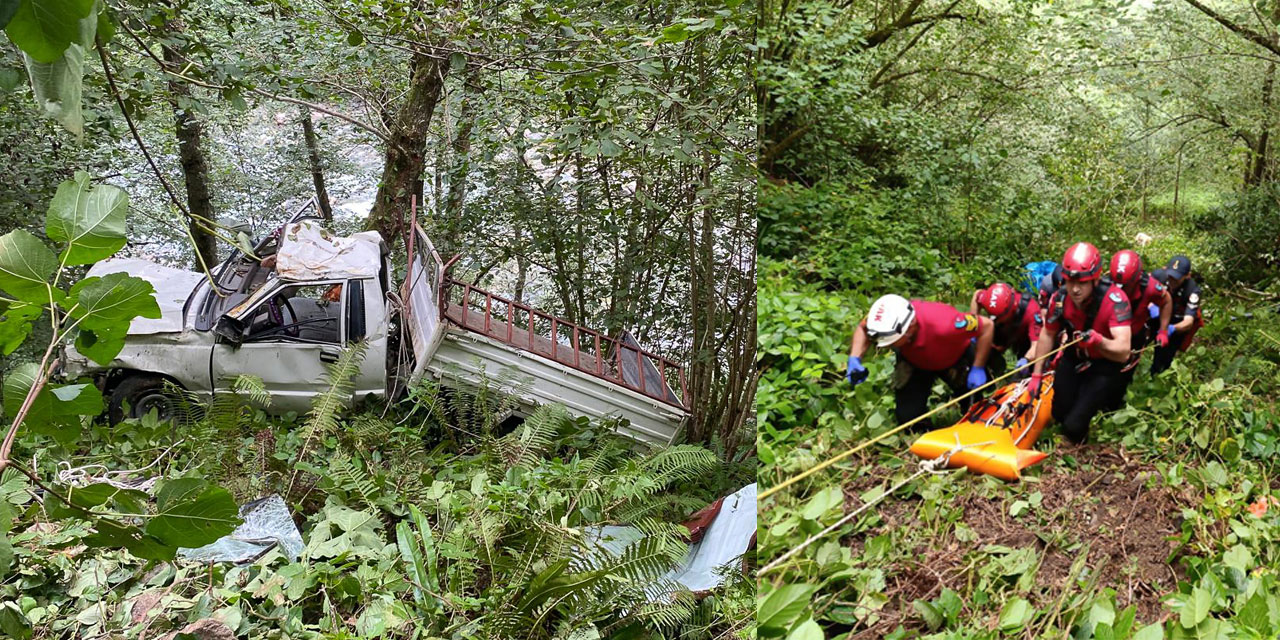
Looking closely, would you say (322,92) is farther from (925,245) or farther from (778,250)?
(925,245)

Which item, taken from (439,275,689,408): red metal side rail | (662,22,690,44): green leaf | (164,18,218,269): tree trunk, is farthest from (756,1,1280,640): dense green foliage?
(164,18,218,269): tree trunk

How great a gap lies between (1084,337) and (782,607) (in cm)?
48

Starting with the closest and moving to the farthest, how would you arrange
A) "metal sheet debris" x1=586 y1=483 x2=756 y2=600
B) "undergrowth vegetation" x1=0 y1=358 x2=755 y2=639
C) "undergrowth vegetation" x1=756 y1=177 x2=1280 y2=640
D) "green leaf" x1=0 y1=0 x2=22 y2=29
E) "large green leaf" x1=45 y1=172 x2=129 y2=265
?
"green leaf" x1=0 y1=0 x2=22 y2=29, "large green leaf" x1=45 y1=172 x2=129 y2=265, "undergrowth vegetation" x1=756 y1=177 x2=1280 y2=640, "undergrowth vegetation" x1=0 y1=358 x2=755 y2=639, "metal sheet debris" x1=586 y1=483 x2=756 y2=600

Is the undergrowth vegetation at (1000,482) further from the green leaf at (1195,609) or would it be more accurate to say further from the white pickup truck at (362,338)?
the white pickup truck at (362,338)

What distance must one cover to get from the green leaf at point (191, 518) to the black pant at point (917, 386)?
0.76m

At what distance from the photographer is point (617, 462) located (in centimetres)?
155

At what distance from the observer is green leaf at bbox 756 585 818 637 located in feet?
3.06

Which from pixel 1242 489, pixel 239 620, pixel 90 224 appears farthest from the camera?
pixel 239 620

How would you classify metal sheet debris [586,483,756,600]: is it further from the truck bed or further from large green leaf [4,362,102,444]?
large green leaf [4,362,102,444]

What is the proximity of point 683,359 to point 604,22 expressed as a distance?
2.26ft

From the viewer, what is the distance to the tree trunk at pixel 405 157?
1.60 meters

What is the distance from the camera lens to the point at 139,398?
1513 mm

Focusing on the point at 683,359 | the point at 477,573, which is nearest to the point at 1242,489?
the point at 683,359

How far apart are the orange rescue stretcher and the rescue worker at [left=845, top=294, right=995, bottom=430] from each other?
3 cm
